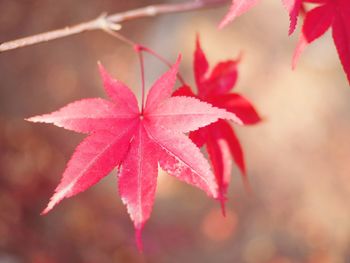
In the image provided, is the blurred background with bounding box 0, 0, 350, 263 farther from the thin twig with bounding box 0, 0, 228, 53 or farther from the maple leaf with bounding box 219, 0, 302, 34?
the maple leaf with bounding box 219, 0, 302, 34

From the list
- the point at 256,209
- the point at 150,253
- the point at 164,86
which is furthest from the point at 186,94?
the point at 256,209

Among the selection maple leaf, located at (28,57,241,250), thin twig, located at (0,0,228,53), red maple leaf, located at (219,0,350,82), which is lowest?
maple leaf, located at (28,57,241,250)

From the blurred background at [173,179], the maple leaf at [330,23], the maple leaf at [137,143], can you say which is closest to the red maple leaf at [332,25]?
the maple leaf at [330,23]

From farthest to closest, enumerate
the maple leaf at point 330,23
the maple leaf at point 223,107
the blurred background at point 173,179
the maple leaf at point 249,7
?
the blurred background at point 173,179 < the maple leaf at point 223,107 < the maple leaf at point 330,23 < the maple leaf at point 249,7

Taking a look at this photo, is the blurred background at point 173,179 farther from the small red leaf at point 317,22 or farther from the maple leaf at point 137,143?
the small red leaf at point 317,22

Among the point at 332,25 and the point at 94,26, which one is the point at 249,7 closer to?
the point at 332,25

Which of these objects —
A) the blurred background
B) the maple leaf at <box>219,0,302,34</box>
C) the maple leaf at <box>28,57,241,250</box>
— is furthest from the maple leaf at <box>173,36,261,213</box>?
the blurred background

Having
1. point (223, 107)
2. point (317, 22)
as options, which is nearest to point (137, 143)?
point (223, 107)
